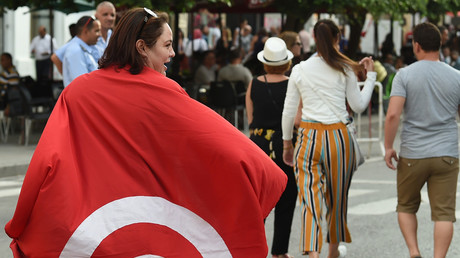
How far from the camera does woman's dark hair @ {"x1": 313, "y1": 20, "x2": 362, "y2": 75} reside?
6.59m

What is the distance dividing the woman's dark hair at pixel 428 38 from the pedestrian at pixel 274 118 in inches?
38.0

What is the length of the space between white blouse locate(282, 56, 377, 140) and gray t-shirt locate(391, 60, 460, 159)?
1.08ft

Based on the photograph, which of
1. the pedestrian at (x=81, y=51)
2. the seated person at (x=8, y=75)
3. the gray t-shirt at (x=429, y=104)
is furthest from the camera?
the seated person at (x=8, y=75)

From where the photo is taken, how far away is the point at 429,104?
21.3ft

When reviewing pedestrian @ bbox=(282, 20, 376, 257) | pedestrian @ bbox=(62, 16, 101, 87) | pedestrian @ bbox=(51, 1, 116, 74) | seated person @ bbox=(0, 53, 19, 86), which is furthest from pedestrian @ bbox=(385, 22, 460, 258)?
seated person @ bbox=(0, 53, 19, 86)

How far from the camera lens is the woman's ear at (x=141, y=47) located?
4.01m

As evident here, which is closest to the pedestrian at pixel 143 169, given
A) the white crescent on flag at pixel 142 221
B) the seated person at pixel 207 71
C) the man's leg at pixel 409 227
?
the white crescent on flag at pixel 142 221

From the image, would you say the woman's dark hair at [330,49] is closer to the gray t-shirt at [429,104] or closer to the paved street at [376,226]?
the gray t-shirt at [429,104]

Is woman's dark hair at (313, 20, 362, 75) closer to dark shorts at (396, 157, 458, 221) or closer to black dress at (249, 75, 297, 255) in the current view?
black dress at (249, 75, 297, 255)

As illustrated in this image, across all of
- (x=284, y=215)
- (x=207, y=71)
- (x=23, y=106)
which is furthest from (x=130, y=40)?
(x=207, y=71)

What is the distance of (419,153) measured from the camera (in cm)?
655

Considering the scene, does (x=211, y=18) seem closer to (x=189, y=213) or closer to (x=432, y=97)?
(x=432, y=97)

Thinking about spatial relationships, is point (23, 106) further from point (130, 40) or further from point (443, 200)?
point (130, 40)

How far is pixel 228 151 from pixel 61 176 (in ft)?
2.16
